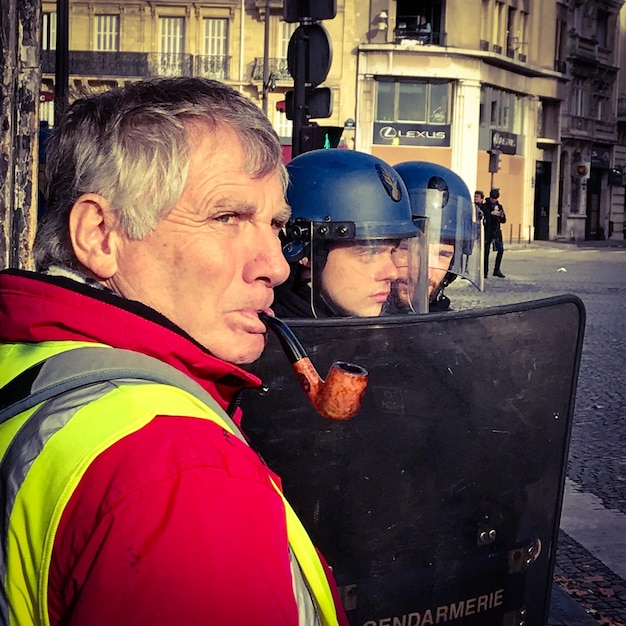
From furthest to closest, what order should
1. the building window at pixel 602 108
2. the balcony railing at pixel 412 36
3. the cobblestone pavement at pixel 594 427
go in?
the building window at pixel 602 108 < the balcony railing at pixel 412 36 < the cobblestone pavement at pixel 594 427

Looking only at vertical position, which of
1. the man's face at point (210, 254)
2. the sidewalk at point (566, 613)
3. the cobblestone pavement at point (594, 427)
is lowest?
the cobblestone pavement at point (594, 427)

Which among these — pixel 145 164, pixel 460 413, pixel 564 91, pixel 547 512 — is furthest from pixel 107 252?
pixel 564 91

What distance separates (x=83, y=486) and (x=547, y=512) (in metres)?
1.10

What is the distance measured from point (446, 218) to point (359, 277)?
1.03 meters

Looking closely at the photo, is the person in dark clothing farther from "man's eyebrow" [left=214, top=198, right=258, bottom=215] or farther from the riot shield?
"man's eyebrow" [left=214, top=198, right=258, bottom=215]

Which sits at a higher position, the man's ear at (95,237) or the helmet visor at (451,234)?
the man's ear at (95,237)

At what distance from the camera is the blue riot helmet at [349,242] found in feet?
10.2

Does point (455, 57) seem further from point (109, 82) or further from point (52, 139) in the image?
point (52, 139)

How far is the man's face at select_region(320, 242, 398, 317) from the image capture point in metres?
3.09

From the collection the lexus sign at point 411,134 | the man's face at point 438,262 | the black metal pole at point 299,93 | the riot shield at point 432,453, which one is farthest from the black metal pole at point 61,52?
the lexus sign at point 411,134

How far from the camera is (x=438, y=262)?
399cm

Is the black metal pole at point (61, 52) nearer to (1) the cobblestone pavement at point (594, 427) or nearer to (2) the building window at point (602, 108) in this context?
(1) the cobblestone pavement at point (594, 427)

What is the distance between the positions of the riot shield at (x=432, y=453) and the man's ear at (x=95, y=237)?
43 centimetres

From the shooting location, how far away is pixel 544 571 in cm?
191
